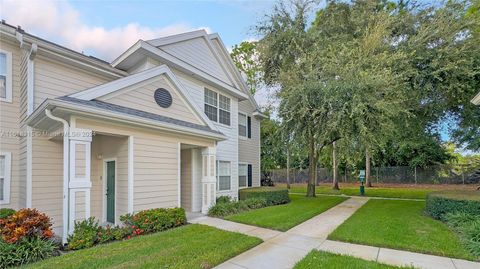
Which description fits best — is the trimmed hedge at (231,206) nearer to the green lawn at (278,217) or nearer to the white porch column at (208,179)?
the white porch column at (208,179)

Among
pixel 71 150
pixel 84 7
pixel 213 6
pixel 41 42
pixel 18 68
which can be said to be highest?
pixel 213 6

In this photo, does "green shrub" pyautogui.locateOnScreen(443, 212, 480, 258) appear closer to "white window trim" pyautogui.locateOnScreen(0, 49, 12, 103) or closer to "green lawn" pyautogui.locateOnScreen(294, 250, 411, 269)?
"green lawn" pyautogui.locateOnScreen(294, 250, 411, 269)

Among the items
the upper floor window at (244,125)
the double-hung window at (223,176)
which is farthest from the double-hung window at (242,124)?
the double-hung window at (223,176)

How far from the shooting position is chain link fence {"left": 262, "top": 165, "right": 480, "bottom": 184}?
910 inches

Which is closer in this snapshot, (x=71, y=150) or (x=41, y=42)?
(x=71, y=150)

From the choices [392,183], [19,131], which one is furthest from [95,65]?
[392,183]

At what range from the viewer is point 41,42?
7625 millimetres

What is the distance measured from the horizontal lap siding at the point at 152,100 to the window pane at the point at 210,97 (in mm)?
2826

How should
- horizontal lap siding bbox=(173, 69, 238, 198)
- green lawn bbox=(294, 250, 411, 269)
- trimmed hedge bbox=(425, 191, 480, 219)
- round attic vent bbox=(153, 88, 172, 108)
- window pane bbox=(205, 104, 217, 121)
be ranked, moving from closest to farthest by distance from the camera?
1. green lawn bbox=(294, 250, 411, 269)
2. trimmed hedge bbox=(425, 191, 480, 219)
3. round attic vent bbox=(153, 88, 172, 108)
4. horizontal lap siding bbox=(173, 69, 238, 198)
5. window pane bbox=(205, 104, 217, 121)

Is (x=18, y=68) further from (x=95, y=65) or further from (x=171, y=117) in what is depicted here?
(x=171, y=117)

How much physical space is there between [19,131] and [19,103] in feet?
2.76

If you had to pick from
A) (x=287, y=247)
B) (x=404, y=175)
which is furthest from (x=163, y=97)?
(x=404, y=175)

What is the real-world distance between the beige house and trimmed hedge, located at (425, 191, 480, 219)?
24.8ft

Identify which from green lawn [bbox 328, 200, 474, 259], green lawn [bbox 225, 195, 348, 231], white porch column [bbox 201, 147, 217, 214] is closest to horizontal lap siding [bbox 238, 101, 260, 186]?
white porch column [bbox 201, 147, 217, 214]
